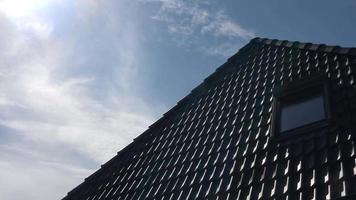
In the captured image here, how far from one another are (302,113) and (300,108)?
0.68 ft

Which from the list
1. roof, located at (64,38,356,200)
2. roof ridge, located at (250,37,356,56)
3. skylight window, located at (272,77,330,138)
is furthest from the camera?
roof ridge, located at (250,37,356,56)

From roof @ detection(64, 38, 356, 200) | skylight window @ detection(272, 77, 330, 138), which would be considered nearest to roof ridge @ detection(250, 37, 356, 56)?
roof @ detection(64, 38, 356, 200)

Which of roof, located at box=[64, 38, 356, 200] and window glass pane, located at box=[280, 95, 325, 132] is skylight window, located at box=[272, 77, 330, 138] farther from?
roof, located at box=[64, 38, 356, 200]

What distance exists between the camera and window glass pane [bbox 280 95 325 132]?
5.76 metres

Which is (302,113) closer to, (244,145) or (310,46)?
(244,145)

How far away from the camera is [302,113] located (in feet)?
20.1

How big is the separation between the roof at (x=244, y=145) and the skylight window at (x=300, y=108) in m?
0.16

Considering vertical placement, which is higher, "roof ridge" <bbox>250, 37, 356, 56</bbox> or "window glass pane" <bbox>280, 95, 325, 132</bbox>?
"roof ridge" <bbox>250, 37, 356, 56</bbox>

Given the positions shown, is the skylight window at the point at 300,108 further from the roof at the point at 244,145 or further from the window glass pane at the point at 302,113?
the roof at the point at 244,145

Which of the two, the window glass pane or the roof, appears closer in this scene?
the roof

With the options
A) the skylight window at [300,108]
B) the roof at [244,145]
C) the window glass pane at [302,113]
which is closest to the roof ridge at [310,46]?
the roof at [244,145]

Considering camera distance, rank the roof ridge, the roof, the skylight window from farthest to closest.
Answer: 1. the roof ridge
2. the skylight window
3. the roof

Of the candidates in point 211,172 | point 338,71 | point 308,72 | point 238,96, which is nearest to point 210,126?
point 238,96

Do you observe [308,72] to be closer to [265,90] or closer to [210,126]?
[265,90]
